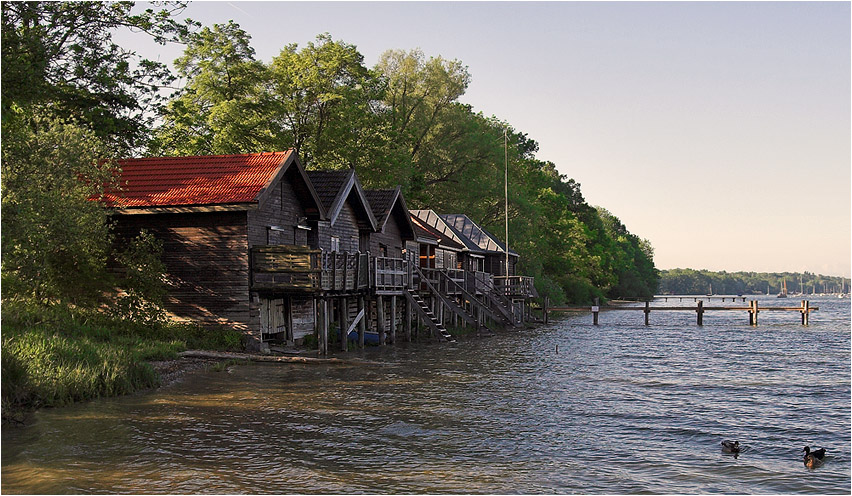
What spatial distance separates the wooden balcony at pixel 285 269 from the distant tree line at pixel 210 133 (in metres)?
3.13

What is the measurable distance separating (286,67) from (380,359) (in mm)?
27856

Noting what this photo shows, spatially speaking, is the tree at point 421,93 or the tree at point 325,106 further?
the tree at point 421,93

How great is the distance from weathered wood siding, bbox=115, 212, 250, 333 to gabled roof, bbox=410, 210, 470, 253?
2710cm

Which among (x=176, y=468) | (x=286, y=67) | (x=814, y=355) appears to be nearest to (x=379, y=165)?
(x=286, y=67)

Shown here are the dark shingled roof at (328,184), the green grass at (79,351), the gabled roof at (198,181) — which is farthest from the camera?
the dark shingled roof at (328,184)

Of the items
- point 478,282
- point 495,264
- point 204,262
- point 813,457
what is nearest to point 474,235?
point 495,264

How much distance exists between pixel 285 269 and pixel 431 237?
21541 mm

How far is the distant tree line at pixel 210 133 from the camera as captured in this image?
21.5m

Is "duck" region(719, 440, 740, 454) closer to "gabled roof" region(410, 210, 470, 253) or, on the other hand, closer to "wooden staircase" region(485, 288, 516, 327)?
"wooden staircase" region(485, 288, 516, 327)

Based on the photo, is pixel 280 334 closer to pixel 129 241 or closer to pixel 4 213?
pixel 129 241

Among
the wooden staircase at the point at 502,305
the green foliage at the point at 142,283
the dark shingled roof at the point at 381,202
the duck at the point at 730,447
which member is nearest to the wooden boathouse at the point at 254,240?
the green foliage at the point at 142,283

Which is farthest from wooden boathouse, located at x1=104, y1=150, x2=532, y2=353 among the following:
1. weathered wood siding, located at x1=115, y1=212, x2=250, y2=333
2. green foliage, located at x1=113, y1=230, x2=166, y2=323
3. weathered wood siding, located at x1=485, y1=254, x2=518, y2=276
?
weathered wood siding, located at x1=485, y1=254, x2=518, y2=276

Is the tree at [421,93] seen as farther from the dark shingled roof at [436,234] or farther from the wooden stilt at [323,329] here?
the wooden stilt at [323,329]

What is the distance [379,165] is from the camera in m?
50.7
